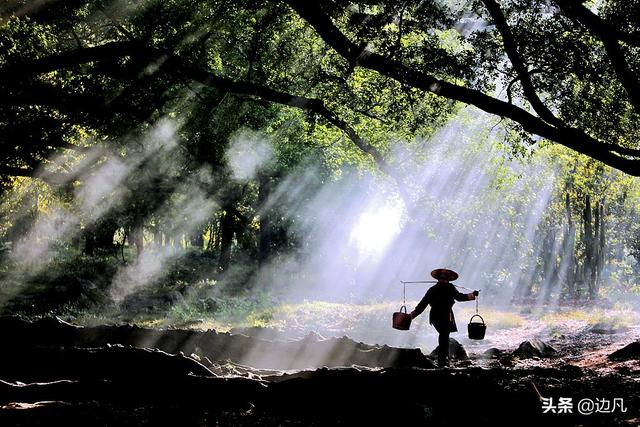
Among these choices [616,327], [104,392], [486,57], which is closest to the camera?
[104,392]

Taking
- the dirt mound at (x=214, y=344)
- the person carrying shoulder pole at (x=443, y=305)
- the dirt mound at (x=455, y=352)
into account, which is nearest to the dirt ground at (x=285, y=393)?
the dirt mound at (x=214, y=344)

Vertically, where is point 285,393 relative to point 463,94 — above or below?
below

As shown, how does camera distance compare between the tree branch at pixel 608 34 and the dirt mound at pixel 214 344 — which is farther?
the dirt mound at pixel 214 344

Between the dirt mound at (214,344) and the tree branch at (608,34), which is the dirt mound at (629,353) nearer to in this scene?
the dirt mound at (214,344)

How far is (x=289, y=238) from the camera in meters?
37.9

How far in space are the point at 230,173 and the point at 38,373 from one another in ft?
57.9

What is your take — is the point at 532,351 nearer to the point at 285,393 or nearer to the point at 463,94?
the point at 463,94

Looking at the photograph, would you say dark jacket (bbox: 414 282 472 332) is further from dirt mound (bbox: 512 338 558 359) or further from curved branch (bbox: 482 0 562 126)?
curved branch (bbox: 482 0 562 126)

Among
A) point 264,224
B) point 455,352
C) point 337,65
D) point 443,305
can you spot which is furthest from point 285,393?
point 264,224

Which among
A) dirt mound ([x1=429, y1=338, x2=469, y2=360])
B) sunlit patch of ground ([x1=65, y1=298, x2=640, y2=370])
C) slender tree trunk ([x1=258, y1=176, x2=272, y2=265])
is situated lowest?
dirt mound ([x1=429, y1=338, x2=469, y2=360])

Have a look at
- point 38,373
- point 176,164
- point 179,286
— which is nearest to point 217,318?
point 176,164

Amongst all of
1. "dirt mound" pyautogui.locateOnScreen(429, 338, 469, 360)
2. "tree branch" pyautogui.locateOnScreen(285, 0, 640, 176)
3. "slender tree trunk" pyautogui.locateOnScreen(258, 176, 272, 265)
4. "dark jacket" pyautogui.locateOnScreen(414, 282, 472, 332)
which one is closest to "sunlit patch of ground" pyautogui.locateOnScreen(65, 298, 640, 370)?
"dirt mound" pyautogui.locateOnScreen(429, 338, 469, 360)

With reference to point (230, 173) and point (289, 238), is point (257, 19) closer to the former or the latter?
point (230, 173)

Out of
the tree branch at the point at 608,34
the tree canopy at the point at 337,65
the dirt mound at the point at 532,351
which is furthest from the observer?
the dirt mound at the point at 532,351
